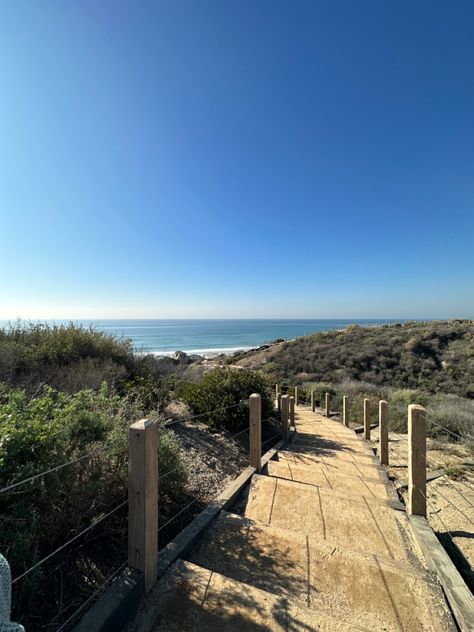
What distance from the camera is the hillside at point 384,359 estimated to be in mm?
17078

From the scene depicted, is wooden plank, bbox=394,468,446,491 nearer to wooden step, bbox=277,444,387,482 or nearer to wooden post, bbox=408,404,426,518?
wooden step, bbox=277,444,387,482

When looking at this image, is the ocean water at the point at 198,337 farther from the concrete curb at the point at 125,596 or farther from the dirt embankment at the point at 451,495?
the dirt embankment at the point at 451,495

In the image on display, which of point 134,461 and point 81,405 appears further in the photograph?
→ point 81,405

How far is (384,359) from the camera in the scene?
19641 millimetres

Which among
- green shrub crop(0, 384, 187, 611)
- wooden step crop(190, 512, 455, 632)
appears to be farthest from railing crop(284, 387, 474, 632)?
green shrub crop(0, 384, 187, 611)

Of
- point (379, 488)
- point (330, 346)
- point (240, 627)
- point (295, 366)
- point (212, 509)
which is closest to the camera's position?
point (240, 627)

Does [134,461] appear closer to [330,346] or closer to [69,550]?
[69,550]

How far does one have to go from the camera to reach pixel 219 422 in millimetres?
5617

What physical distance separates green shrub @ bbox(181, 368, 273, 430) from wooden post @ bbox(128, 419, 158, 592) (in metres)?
3.37

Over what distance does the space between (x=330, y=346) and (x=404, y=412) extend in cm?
1381

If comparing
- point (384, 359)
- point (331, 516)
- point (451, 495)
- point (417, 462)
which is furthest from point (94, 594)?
point (384, 359)

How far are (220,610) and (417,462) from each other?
2.32m

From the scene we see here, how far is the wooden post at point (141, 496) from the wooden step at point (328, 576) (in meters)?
0.62

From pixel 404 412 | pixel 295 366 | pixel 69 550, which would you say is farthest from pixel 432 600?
pixel 295 366
